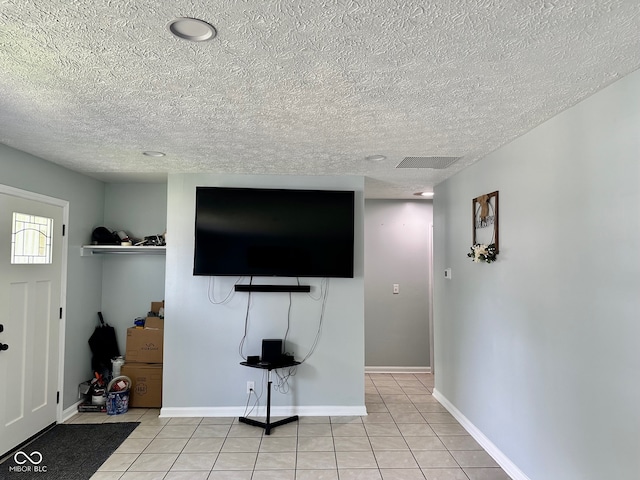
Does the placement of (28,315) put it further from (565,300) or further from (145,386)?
(565,300)

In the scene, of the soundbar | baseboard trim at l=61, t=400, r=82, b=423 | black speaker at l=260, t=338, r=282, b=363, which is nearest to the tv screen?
the soundbar

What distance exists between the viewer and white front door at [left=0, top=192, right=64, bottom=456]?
120 inches

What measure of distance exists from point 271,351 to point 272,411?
2.24 feet

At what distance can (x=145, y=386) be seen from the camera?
405 cm

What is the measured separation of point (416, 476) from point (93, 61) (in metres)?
3.21

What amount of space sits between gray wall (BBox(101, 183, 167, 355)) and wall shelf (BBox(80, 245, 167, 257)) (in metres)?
0.12

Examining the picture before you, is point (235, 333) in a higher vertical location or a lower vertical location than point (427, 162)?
lower

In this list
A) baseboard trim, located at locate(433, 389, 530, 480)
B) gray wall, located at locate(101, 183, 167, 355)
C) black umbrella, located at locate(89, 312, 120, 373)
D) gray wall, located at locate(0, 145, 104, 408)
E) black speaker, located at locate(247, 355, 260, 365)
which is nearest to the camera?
baseboard trim, located at locate(433, 389, 530, 480)

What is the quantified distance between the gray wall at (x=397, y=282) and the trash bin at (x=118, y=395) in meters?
3.05

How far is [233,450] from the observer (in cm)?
318

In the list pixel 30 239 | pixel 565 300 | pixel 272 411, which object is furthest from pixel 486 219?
pixel 30 239

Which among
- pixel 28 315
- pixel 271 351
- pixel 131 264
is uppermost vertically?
pixel 131 264

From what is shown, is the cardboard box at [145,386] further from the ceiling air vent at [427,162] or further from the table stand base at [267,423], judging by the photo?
the ceiling air vent at [427,162]

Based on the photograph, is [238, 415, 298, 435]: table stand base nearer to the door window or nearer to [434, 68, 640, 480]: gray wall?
[434, 68, 640, 480]: gray wall
